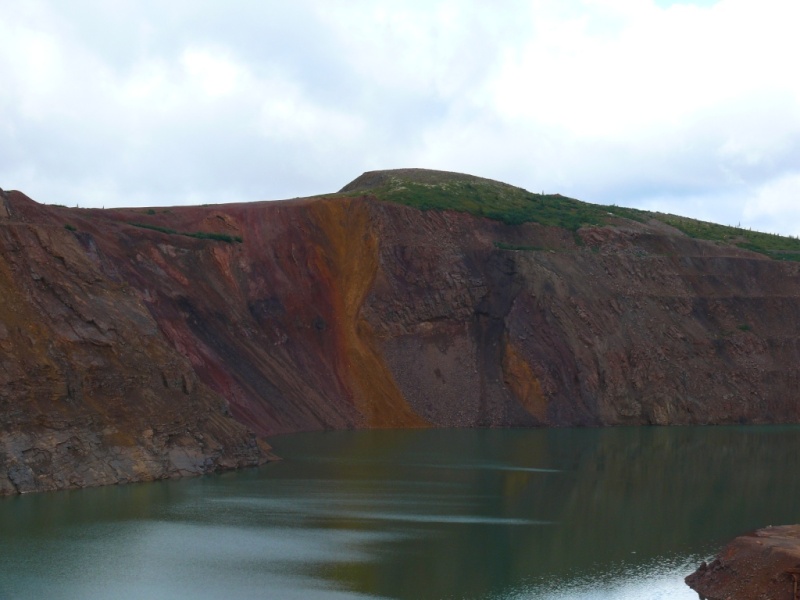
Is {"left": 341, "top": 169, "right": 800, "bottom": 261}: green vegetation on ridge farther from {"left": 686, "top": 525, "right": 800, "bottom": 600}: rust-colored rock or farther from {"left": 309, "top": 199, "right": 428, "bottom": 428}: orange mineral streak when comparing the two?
{"left": 686, "top": 525, "right": 800, "bottom": 600}: rust-colored rock

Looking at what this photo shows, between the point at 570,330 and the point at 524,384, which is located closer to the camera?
the point at 524,384

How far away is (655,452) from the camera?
56.2 m

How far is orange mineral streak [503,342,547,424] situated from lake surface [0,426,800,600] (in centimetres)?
1396

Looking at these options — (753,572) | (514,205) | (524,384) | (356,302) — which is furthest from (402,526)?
(514,205)

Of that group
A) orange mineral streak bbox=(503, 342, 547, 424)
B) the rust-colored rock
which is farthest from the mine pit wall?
the rust-colored rock

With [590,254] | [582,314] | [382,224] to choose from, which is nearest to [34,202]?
[382,224]

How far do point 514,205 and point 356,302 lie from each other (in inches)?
911

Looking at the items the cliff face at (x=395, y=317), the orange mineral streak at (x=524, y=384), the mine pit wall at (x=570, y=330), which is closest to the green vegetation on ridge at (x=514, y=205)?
the cliff face at (x=395, y=317)

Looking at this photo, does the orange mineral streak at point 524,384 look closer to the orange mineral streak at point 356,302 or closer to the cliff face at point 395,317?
the cliff face at point 395,317

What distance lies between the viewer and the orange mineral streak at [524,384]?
223 feet

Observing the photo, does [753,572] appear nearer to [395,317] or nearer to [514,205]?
[395,317]

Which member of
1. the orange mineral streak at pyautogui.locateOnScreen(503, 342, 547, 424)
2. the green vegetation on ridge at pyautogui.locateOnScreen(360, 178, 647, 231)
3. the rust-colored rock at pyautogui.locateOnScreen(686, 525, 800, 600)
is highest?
the green vegetation on ridge at pyautogui.locateOnScreen(360, 178, 647, 231)

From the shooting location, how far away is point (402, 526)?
33.9 meters

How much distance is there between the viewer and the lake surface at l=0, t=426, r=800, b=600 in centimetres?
2664
